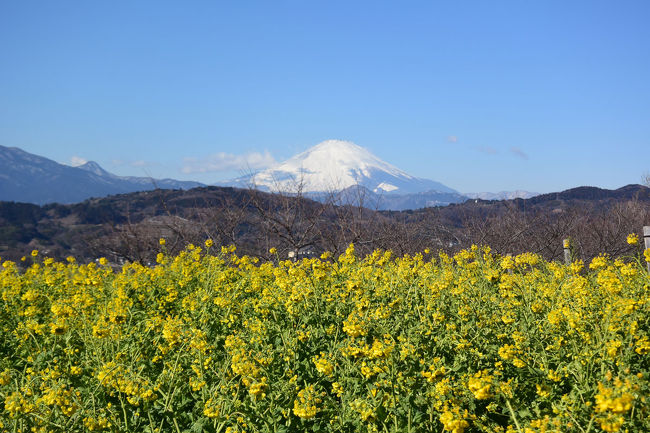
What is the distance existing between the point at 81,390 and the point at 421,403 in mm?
2997

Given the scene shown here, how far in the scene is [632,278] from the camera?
596cm

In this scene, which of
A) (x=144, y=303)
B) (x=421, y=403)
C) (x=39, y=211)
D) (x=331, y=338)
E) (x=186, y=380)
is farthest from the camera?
(x=39, y=211)

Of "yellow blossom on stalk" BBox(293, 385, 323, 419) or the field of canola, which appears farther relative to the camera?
the field of canola

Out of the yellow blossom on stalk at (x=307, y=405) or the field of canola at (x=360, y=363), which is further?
the field of canola at (x=360, y=363)

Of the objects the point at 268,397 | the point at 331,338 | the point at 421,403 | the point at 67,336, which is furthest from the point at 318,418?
the point at 67,336

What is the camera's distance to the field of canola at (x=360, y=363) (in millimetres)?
3500

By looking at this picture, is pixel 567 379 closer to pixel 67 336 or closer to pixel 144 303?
pixel 67 336

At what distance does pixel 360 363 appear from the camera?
4.27 m

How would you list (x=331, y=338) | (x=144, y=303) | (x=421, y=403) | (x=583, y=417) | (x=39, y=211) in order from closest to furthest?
(x=583, y=417)
(x=421, y=403)
(x=331, y=338)
(x=144, y=303)
(x=39, y=211)

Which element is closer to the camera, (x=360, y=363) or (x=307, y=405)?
(x=307, y=405)

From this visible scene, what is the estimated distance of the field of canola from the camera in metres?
3.50

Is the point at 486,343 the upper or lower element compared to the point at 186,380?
upper

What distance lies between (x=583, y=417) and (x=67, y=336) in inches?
205

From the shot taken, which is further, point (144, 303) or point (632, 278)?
point (144, 303)
